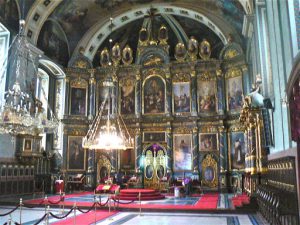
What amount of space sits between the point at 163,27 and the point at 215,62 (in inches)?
158

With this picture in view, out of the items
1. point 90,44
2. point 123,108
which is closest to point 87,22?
point 90,44

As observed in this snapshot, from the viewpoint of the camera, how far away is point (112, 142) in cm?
1341

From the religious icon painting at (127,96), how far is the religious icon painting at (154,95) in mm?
874

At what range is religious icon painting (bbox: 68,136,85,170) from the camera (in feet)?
67.4

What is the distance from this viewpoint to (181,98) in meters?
20.7

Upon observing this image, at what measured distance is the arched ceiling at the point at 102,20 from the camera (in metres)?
18.4

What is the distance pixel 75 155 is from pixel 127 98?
4.83 metres

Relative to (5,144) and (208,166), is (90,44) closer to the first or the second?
(5,144)

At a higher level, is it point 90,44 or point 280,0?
point 90,44

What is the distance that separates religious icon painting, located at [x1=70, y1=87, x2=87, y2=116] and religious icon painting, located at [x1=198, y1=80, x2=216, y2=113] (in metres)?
7.46

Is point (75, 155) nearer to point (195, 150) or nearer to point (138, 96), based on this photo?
point (138, 96)

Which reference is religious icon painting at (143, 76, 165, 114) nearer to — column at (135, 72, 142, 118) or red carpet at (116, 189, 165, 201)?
column at (135, 72, 142, 118)

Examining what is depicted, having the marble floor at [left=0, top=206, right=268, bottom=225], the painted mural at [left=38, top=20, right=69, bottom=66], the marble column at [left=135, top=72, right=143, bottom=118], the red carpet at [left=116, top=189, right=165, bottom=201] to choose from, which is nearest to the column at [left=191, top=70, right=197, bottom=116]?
the marble column at [left=135, top=72, right=143, bottom=118]

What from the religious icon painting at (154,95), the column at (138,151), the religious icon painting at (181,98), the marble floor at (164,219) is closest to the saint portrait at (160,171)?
the column at (138,151)
